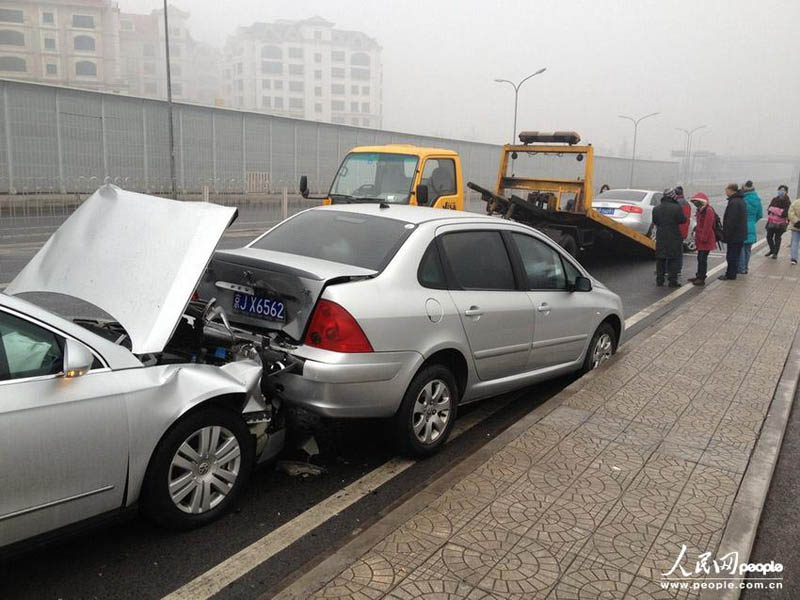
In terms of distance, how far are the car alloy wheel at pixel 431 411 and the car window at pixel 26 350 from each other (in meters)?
2.14

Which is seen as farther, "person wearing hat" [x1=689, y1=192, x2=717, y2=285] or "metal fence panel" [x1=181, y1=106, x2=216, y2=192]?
"metal fence panel" [x1=181, y1=106, x2=216, y2=192]

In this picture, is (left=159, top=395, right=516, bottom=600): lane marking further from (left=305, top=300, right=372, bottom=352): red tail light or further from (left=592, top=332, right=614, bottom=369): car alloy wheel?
(left=592, top=332, right=614, bottom=369): car alloy wheel

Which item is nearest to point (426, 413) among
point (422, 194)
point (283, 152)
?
point (422, 194)

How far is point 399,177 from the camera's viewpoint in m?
12.0

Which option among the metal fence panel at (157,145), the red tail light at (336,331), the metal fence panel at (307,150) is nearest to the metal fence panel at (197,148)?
the metal fence panel at (157,145)

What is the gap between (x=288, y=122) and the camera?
35.2 meters

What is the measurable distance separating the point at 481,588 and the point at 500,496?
90 cm

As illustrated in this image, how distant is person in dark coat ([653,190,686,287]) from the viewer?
41.8 ft

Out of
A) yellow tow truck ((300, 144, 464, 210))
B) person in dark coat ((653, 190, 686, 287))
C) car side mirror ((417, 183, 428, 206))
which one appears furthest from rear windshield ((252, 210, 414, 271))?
person in dark coat ((653, 190, 686, 287))

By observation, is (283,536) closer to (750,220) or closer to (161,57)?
(750,220)

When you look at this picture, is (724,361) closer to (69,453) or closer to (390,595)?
(390,595)

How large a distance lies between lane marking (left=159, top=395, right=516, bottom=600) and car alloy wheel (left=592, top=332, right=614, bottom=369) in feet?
7.09

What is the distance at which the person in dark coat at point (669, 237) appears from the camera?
12.7 metres

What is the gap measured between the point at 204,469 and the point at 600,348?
13.8 ft
